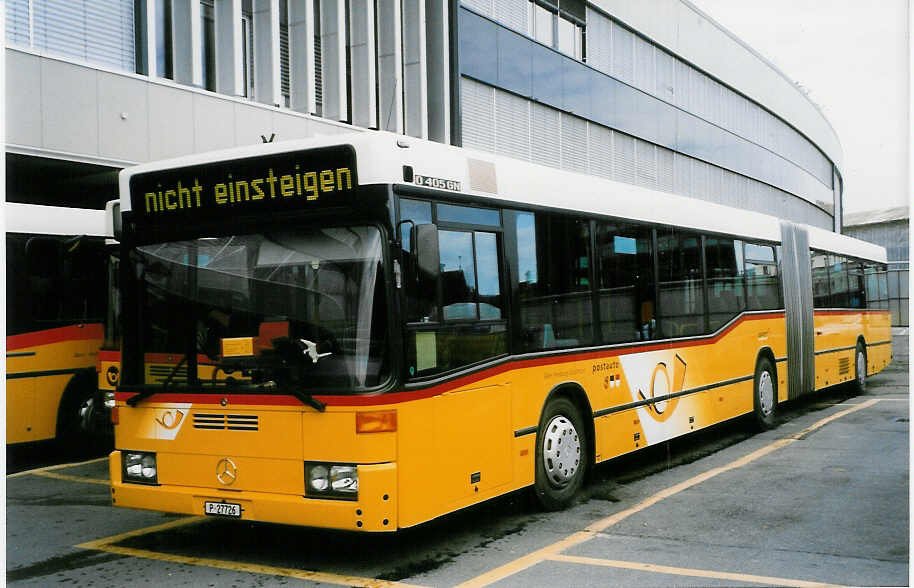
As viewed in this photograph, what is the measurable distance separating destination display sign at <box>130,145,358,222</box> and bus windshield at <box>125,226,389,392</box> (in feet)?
0.70

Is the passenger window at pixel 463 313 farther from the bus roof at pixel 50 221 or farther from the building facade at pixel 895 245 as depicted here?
the building facade at pixel 895 245

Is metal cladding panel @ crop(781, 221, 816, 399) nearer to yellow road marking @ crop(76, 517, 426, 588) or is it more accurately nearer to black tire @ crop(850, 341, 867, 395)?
black tire @ crop(850, 341, 867, 395)

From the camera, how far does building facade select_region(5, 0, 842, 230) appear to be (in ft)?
49.2

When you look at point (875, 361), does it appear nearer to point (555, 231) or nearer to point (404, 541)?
point (555, 231)

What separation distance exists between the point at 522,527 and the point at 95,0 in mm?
12067

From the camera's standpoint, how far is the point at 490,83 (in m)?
23.7

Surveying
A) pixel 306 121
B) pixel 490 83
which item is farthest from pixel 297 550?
pixel 490 83

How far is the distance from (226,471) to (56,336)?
663cm

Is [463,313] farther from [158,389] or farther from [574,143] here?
[574,143]

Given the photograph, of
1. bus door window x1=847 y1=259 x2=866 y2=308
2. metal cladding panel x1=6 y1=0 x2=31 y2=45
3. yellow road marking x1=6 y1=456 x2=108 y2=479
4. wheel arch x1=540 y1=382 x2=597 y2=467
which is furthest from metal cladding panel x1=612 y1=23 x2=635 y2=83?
wheel arch x1=540 y1=382 x2=597 y2=467

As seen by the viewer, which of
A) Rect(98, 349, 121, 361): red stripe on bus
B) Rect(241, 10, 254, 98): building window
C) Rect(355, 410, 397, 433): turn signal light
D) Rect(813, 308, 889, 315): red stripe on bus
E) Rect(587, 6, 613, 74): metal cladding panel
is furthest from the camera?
Rect(587, 6, 613, 74): metal cladding panel

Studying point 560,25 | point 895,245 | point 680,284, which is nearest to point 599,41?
point 560,25

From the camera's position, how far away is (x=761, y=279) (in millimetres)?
13508

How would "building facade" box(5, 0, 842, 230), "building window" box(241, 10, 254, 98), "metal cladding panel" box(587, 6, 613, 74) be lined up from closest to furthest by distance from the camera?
1. "building facade" box(5, 0, 842, 230)
2. "building window" box(241, 10, 254, 98)
3. "metal cladding panel" box(587, 6, 613, 74)
